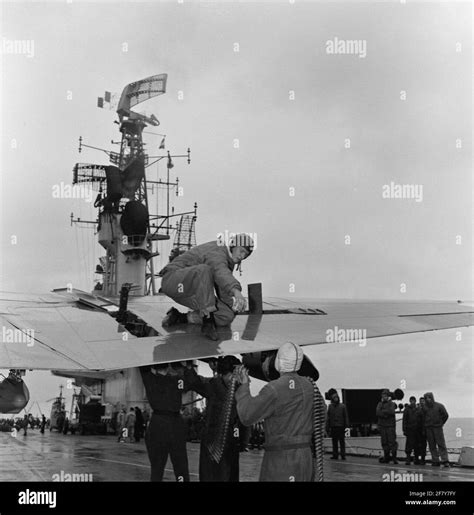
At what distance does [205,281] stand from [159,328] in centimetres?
79

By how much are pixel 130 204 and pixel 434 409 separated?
1114 cm

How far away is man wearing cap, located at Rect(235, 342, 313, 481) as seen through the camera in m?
5.48

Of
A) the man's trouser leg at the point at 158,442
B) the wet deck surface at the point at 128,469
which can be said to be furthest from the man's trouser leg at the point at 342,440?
the man's trouser leg at the point at 158,442

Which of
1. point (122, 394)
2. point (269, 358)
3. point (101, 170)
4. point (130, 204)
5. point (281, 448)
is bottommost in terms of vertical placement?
point (122, 394)

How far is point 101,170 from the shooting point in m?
32.7

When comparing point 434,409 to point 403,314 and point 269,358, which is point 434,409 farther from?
point 269,358

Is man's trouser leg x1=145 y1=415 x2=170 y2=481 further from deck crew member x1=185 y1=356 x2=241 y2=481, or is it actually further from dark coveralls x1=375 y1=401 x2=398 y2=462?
dark coveralls x1=375 y1=401 x2=398 y2=462

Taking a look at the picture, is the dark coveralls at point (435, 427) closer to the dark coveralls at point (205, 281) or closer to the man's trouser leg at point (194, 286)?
the dark coveralls at point (205, 281)

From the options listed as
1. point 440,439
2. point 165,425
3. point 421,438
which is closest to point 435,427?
point 440,439

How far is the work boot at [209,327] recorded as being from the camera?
21.4 feet

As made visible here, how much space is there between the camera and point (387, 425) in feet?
47.7

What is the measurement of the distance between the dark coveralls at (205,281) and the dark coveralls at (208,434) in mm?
816

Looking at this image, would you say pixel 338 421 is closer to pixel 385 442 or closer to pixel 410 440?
pixel 385 442
